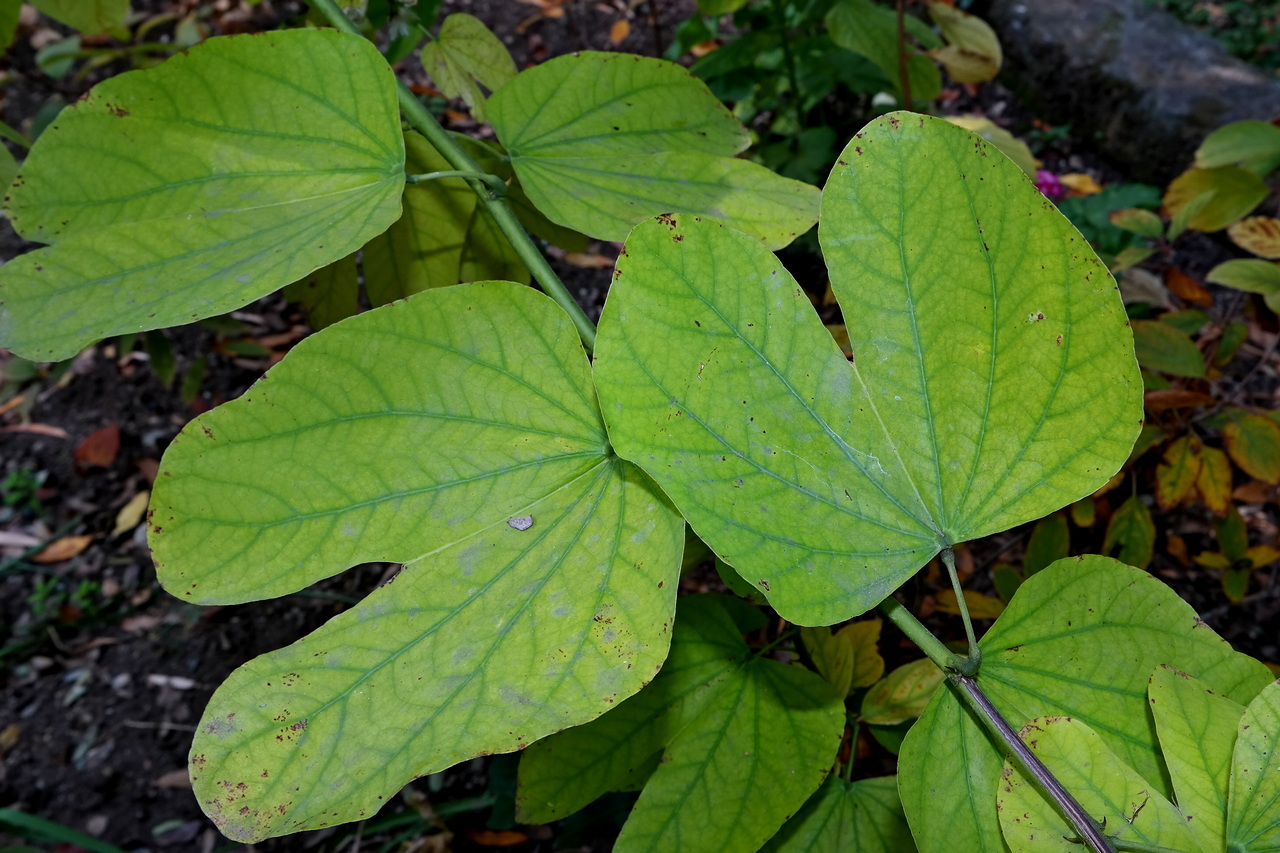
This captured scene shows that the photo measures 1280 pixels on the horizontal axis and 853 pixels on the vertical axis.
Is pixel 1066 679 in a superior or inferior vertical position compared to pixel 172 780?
superior

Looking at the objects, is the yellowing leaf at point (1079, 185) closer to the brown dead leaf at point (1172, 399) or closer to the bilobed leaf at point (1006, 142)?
the bilobed leaf at point (1006, 142)

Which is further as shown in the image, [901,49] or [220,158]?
[901,49]

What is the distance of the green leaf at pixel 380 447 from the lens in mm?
606

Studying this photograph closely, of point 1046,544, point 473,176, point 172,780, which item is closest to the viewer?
point 473,176

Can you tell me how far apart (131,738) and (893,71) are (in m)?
2.59

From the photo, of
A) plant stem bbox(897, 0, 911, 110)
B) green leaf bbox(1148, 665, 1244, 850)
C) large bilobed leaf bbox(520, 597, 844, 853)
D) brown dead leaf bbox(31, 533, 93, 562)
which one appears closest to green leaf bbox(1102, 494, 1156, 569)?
plant stem bbox(897, 0, 911, 110)

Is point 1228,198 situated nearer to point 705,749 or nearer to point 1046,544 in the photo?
point 1046,544

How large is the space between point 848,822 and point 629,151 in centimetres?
76

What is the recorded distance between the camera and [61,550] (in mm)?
2645

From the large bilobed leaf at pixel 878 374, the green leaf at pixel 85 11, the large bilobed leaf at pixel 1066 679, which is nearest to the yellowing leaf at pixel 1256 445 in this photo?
the large bilobed leaf at pixel 1066 679

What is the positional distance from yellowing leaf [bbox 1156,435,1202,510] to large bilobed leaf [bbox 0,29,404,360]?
5.40 feet

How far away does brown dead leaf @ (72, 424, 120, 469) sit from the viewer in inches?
110

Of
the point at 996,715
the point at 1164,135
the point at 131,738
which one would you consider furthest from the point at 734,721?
the point at 1164,135

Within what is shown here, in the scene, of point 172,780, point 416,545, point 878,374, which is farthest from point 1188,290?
point 172,780
